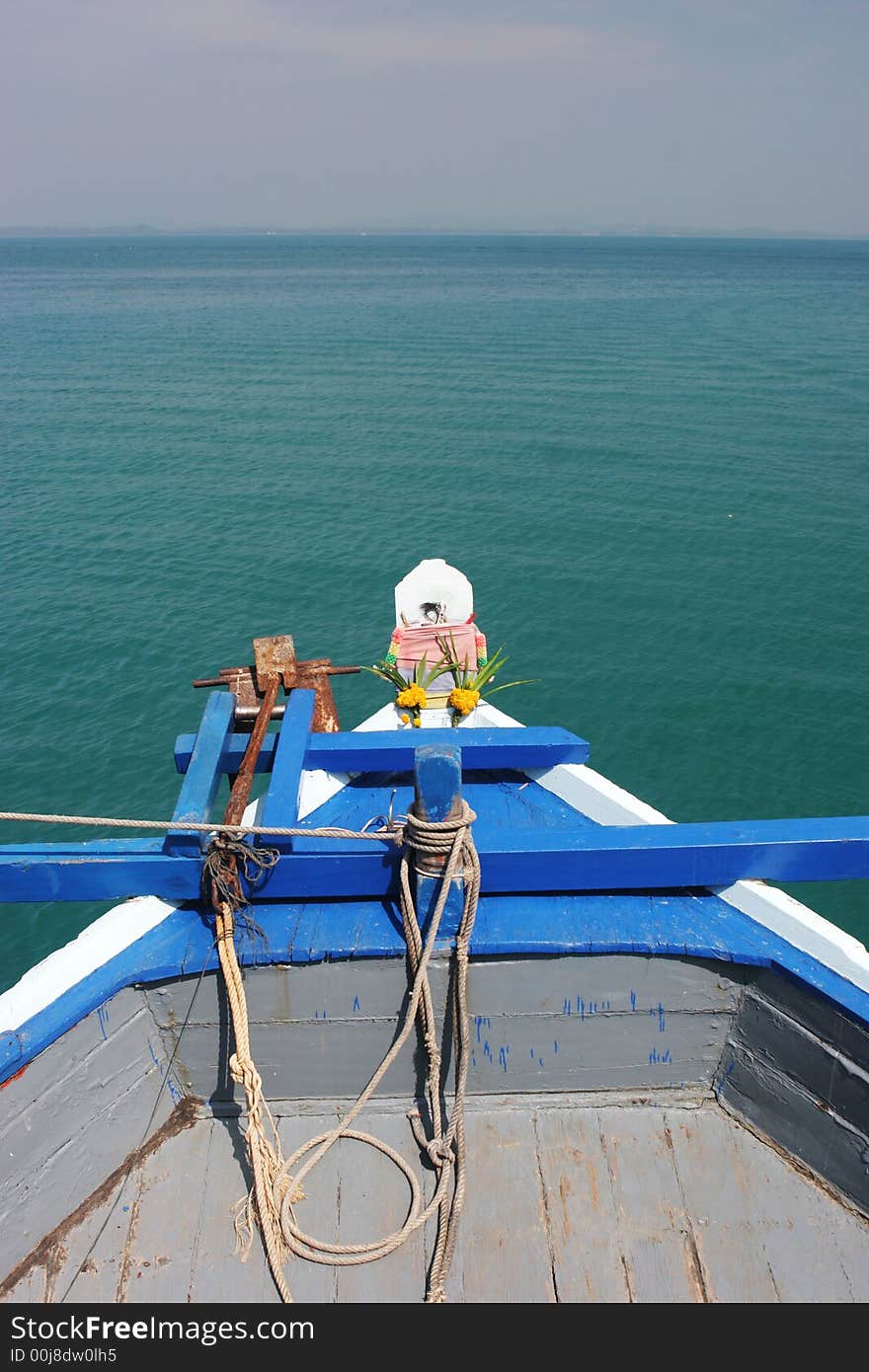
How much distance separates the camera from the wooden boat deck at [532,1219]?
4.01 metres

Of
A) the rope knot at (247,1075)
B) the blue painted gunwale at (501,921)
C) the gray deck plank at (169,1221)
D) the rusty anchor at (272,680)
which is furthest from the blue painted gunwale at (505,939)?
the rusty anchor at (272,680)

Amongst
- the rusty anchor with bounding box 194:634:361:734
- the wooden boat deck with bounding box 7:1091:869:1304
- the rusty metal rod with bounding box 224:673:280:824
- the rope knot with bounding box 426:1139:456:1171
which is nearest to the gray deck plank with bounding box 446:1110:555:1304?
the wooden boat deck with bounding box 7:1091:869:1304

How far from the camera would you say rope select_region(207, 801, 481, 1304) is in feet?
13.1

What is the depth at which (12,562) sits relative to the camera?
2222 cm

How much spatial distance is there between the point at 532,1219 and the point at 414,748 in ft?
8.32

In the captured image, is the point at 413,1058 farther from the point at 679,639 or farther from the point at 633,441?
the point at 633,441

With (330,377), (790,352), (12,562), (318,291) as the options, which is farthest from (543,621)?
(318,291)

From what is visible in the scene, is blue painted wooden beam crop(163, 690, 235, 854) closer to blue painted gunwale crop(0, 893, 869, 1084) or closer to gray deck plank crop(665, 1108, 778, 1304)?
blue painted gunwale crop(0, 893, 869, 1084)

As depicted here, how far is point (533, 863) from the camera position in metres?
4.35

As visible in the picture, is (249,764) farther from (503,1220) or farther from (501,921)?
(503,1220)

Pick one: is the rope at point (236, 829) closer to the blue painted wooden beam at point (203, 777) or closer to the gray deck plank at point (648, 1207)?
the blue painted wooden beam at point (203, 777)

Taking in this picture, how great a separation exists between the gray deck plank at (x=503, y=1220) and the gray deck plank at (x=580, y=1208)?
0.06 metres

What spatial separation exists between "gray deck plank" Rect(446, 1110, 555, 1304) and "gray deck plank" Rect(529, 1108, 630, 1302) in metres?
0.06

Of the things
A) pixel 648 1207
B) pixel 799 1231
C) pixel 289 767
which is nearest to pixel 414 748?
pixel 289 767
